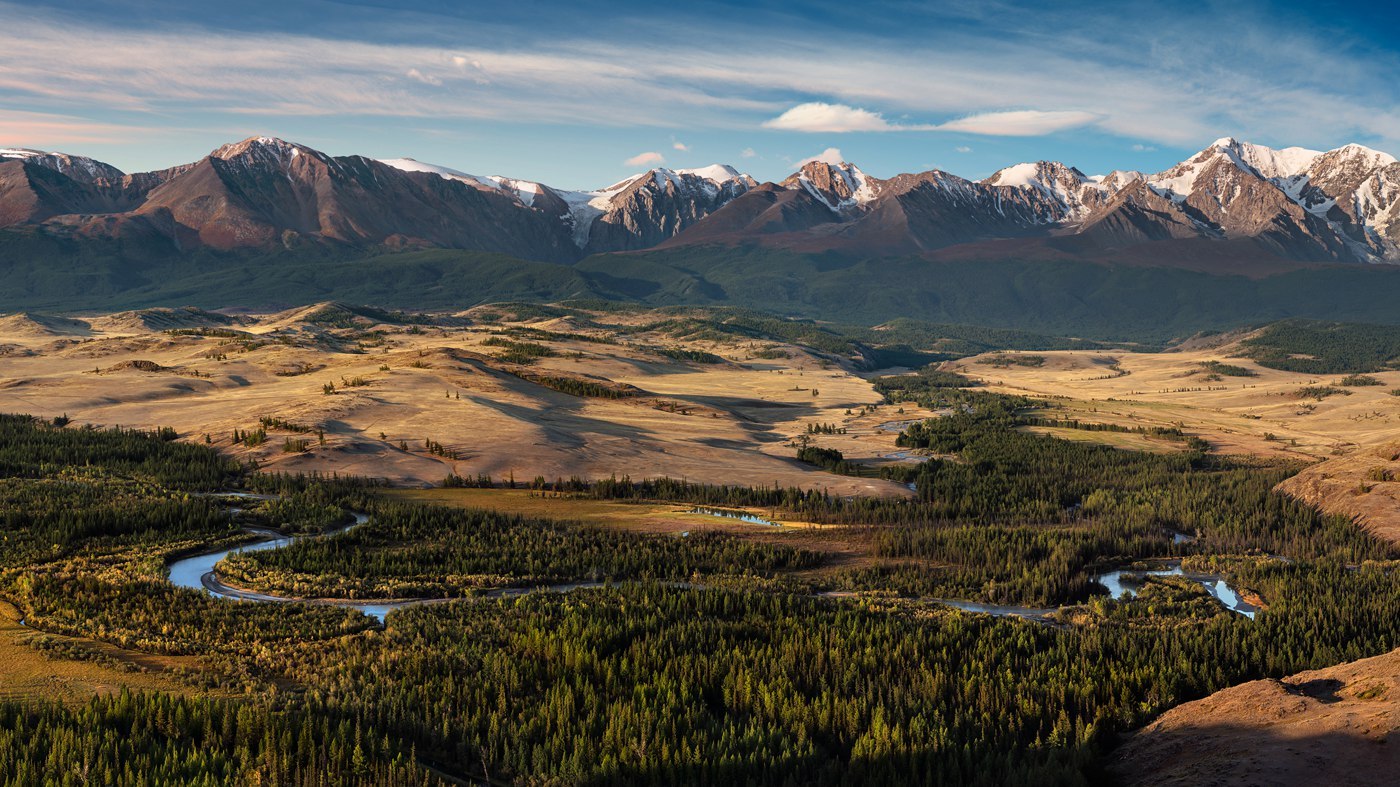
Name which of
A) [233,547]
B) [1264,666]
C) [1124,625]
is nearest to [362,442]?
[233,547]

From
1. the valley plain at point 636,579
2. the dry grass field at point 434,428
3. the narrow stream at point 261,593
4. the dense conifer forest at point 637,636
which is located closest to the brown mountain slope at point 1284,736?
the valley plain at point 636,579

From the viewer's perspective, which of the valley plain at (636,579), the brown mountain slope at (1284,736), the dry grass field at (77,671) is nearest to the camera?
the brown mountain slope at (1284,736)

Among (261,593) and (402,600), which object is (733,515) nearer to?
(402,600)

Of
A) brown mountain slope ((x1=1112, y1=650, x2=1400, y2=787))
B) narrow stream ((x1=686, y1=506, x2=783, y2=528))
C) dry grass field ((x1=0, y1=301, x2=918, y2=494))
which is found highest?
brown mountain slope ((x1=1112, y1=650, x2=1400, y2=787))

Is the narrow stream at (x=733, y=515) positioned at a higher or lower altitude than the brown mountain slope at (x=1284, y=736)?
lower

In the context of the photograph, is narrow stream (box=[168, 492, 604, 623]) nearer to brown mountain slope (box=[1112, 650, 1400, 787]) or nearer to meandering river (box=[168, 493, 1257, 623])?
meandering river (box=[168, 493, 1257, 623])

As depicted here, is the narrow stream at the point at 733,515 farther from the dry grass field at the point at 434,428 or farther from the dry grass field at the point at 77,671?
the dry grass field at the point at 77,671

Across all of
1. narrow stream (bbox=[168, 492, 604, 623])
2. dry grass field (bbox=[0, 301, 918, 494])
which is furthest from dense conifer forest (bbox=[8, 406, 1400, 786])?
dry grass field (bbox=[0, 301, 918, 494])

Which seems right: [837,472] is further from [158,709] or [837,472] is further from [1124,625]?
[158,709]

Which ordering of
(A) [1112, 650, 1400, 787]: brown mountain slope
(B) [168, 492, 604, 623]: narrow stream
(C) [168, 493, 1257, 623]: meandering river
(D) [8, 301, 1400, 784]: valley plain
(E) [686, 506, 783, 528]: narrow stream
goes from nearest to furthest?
(A) [1112, 650, 1400, 787]: brown mountain slope < (D) [8, 301, 1400, 784]: valley plain < (B) [168, 492, 604, 623]: narrow stream < (C) [168, 493, 1257, 623]: meandering river < (E) [686, 506, 783, 528]: narrow stream

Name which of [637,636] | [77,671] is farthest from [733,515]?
[77,671]

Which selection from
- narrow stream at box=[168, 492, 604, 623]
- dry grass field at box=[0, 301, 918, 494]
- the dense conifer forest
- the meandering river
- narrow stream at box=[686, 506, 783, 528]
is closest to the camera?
the dense conifer forest
